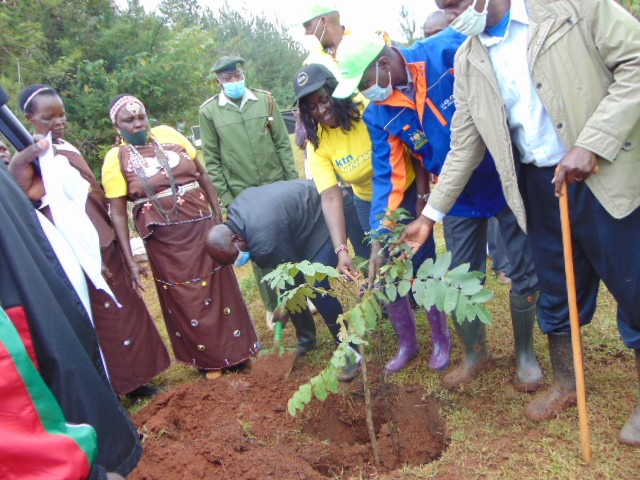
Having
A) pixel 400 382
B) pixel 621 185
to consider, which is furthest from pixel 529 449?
pixel 621 185

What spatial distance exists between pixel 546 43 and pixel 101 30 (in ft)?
26.8

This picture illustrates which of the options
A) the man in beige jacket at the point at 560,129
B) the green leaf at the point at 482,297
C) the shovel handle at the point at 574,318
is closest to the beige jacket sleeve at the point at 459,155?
the man in beige jacket at the point at 560,129

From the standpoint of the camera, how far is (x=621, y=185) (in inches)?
81.7

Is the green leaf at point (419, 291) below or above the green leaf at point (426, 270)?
below

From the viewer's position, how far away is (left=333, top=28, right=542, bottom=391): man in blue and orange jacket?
2666 mm

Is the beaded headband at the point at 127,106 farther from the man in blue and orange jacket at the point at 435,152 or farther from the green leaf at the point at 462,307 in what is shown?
the green leaf at the point at 462,307

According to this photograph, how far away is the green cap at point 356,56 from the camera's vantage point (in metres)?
2.60

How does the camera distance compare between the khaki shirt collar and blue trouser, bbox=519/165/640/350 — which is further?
the khaki shirt collar

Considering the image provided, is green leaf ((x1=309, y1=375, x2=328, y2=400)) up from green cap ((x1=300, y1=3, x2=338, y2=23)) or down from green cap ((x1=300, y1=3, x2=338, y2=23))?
down

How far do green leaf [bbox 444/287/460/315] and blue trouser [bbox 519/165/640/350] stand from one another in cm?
60

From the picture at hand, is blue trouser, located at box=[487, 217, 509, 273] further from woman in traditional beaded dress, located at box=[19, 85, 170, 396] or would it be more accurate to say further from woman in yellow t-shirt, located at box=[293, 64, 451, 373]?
woman in traditional beaded dress, located at box=[19, 85, 170, 396]

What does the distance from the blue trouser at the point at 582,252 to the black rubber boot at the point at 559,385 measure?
0.27 ft

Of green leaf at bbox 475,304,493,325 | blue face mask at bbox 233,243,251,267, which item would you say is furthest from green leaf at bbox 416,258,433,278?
blue face mask at bbox 233,243,251,267

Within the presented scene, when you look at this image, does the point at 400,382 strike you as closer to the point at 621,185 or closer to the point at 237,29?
the point at 621,185
